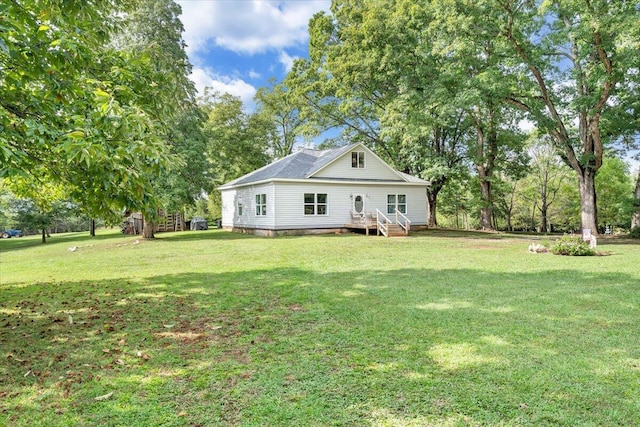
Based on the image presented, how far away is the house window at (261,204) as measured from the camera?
2031cm

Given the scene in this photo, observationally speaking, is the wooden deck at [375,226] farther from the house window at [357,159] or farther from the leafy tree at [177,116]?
the leafy tree at [177,116]

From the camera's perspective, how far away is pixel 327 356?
3717mm

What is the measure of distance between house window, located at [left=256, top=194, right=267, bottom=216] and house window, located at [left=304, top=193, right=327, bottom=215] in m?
2.30

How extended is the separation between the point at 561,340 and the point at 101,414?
4.56m

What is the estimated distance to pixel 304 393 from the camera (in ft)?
9.78

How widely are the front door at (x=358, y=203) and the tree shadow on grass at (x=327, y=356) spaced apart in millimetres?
14526

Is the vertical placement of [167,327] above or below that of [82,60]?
below

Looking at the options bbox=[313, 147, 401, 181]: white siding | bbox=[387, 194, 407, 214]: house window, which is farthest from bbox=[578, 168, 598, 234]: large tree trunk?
bbox=[313, 147, 401, 181]: white siding

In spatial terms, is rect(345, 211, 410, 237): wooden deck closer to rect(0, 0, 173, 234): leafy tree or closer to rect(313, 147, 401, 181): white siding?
rect(313, 147, 401, 181): white siding

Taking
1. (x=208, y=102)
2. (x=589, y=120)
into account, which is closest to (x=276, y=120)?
(x=208, y=102)

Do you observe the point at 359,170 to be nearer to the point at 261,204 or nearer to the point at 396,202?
the point at 396,202

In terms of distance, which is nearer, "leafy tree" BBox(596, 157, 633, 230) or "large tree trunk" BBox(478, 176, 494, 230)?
"large tree trunk" BBox(478, 176, 494, 230)

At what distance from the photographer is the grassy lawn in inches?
108

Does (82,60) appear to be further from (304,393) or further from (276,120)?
(276,120)
